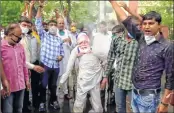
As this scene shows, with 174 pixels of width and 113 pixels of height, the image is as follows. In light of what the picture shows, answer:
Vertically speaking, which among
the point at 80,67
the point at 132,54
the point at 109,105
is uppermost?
the point at 132,54

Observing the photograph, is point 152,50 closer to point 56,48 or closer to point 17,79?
point 17,79

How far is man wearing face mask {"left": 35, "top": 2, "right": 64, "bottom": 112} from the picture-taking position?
7.32 m

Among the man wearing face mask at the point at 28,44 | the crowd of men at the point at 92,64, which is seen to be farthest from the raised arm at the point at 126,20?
the man wearing face mask at the point at 28,44

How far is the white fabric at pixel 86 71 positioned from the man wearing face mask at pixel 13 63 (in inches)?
52.3

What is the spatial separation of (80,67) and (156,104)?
262cm

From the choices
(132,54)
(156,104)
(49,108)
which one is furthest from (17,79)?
(49,108)

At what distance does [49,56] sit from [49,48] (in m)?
0.15

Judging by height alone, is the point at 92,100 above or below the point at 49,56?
below

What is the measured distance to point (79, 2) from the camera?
25.5m

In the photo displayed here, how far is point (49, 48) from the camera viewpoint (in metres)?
7.32

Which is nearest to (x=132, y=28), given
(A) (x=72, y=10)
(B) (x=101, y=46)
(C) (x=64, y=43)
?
(B) (x=101, y=46)

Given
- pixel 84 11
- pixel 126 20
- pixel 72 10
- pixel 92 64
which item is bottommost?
pixel 84 11

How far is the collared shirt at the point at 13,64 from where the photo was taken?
518 centimetres

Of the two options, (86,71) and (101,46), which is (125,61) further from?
(101,46)
